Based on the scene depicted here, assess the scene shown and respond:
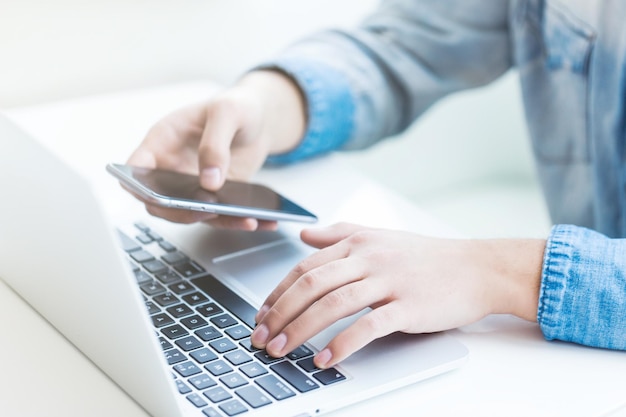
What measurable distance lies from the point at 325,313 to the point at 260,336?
43 mm

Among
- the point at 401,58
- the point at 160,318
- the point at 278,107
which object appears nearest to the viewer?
the point at 160,318

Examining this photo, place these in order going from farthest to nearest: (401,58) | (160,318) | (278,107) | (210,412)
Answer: (401,58)
(278,107)
(160,318)
(210,412)

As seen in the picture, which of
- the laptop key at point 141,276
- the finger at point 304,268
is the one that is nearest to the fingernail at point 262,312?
the finger at point 304,268

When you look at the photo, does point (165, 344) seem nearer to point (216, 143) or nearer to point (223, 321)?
point (223, 321)

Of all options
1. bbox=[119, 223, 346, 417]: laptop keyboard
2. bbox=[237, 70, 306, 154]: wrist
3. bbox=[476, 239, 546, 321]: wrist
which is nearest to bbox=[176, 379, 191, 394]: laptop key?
bbox=[119, 223, 346, 417]: laptop keyboard

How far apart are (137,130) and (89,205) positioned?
510 millimetres

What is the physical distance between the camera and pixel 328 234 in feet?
2.11

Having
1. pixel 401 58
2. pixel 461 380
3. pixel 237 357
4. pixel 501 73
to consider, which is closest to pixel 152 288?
pixel 237 357

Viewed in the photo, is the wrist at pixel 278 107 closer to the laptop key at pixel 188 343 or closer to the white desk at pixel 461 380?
the white desk at pixel 461 380

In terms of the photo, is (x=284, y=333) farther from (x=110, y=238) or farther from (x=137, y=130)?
(x=137, y=130)

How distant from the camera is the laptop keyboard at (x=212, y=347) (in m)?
0.49

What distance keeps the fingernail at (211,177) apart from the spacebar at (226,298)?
72 millimetres

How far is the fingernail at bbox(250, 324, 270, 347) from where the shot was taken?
21.0 inches

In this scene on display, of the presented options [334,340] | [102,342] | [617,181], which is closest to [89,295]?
[102,342]
